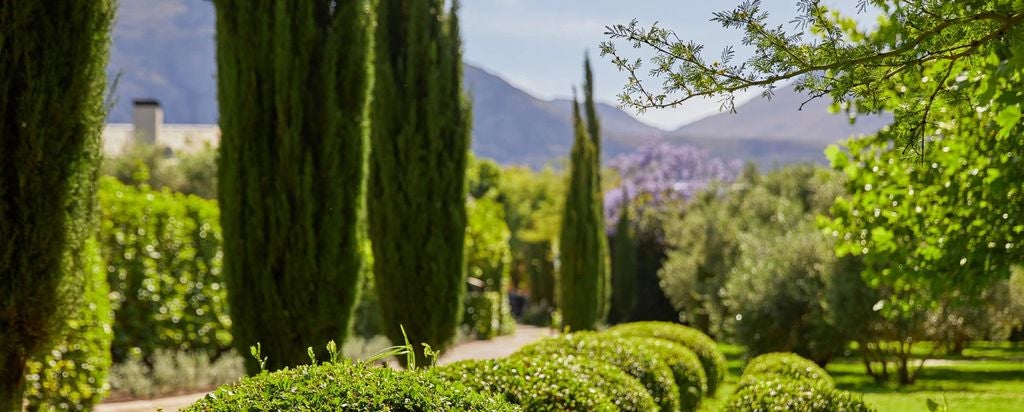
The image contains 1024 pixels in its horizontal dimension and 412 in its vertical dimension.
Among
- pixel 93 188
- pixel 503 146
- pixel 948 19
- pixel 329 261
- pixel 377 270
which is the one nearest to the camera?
pixel 948 19

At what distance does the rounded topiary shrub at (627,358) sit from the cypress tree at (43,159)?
2.97m

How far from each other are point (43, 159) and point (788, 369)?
5861mm

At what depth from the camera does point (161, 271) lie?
427 inches

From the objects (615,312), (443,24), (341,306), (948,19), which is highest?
(443,24)

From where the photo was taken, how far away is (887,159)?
25.2ft

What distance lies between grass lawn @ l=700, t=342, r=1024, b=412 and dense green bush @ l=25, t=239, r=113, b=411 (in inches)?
193

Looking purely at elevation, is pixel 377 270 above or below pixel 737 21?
below

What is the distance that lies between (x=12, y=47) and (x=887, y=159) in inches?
252

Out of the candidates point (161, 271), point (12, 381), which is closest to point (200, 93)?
→ point (161, 271)

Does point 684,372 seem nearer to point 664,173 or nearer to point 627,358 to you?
point 627,358

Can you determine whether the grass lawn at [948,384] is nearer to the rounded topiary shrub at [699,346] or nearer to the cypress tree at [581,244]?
the rounded topiary shrub at [699,346]

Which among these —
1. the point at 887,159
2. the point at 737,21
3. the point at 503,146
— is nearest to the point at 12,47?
the point at 737,21

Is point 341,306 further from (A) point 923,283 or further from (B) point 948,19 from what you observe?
(B) point 948,19

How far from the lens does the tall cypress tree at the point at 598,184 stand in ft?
58.9
